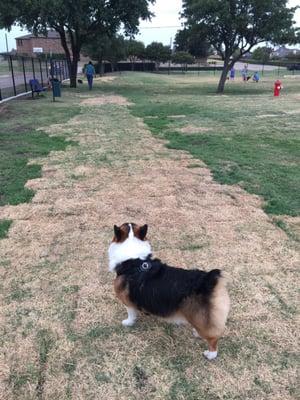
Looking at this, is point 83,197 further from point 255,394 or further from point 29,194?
point 255,394

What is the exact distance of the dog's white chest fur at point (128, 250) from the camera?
2.60 m

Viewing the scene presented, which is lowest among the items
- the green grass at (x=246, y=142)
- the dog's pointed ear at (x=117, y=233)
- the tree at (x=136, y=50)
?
the green grass at (x=246, y=142)

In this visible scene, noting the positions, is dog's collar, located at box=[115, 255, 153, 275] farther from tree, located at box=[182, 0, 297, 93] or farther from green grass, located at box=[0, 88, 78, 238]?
tree, located at box=[182, 0, 297, 93]

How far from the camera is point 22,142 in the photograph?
8414mm

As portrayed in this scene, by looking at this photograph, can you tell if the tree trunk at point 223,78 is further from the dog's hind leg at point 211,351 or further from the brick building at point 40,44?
the brick building at point 40,44

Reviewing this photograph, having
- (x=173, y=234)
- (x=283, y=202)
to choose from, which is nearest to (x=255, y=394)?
(x=173, y=234)

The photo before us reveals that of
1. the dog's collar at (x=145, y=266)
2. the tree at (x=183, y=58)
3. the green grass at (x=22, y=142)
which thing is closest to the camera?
the dog's collar at (x=145, y=266)

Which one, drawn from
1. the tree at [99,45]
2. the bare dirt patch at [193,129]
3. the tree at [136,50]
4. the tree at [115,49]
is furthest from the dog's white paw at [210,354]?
the tree at [136,50]

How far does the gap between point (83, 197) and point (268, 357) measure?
3.47 metres

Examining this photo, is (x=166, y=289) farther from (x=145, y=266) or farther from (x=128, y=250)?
(x=128, y=250)

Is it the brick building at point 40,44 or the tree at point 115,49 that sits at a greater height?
the brick building at point 40,44

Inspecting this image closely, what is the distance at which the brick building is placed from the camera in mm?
73519

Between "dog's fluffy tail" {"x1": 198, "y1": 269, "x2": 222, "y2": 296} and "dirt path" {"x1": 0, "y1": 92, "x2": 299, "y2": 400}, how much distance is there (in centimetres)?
57

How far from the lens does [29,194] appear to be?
5.24 metres
